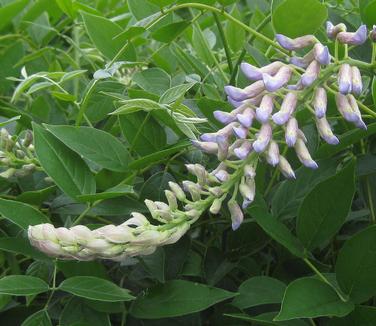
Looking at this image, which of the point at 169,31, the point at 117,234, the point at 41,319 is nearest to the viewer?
the point at 117,234

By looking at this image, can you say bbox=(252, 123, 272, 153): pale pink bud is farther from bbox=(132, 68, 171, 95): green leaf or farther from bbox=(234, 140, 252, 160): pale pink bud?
bbox=(132, 68, 171, 95): green leaf

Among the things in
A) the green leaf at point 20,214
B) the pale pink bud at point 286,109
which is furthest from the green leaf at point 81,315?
the pale pink bud at point 286,109

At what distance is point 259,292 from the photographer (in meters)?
1.05

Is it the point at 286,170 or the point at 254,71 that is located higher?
the point at 254,71

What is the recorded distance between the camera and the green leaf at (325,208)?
99 centimetres

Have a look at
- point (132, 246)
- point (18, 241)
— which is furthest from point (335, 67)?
point (18, 241)

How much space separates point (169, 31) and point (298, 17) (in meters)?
0.27

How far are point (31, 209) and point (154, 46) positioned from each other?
2.87 ft

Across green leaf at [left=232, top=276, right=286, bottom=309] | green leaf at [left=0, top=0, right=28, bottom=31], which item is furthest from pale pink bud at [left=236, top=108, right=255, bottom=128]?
green leaf at [left=0, top=0, right=28, bottom=31]

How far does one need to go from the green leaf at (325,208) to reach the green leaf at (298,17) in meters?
0.22

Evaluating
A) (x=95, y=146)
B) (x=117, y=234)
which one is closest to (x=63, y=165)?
(x=95, y=146)

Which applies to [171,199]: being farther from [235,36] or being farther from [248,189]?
[235,36]

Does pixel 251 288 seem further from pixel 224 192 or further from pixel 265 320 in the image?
pixel 224 192

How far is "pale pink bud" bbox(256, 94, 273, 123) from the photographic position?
2.70ft
